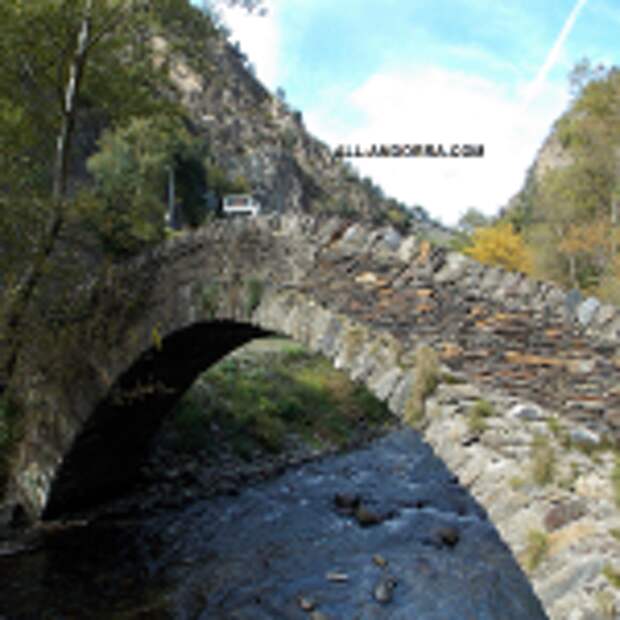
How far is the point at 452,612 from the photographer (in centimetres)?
746

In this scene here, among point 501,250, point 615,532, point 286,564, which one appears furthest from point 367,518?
point 501,250

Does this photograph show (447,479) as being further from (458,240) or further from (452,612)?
(458,240)

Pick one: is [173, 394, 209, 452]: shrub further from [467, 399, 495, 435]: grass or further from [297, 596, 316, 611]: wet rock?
[467, 399, 495, 435]: grass

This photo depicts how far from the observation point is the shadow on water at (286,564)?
25.0 feet

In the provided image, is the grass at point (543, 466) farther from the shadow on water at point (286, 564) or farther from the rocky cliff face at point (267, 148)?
the rocky cliff face at point (267, 148)

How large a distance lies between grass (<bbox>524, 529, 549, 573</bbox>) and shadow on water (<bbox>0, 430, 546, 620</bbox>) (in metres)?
4.00

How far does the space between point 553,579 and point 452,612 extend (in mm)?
4376

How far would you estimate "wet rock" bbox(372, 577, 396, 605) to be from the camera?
7730mm

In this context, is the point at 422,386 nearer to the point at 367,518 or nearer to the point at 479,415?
the point at 479,415

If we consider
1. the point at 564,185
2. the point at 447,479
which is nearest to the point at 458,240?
the point at 564,185

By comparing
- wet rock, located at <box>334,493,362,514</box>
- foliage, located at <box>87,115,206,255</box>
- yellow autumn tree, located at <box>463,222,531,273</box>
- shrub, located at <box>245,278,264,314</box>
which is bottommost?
wet rock, located at <box>334,493,362,514</box>

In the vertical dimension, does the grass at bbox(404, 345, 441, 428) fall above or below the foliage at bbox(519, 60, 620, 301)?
below

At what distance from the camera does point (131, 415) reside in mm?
10953

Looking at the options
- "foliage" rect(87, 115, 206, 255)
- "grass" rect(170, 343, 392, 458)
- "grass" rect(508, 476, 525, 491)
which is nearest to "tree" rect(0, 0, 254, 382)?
"foliage" rect(87, 115, 206, 255)
